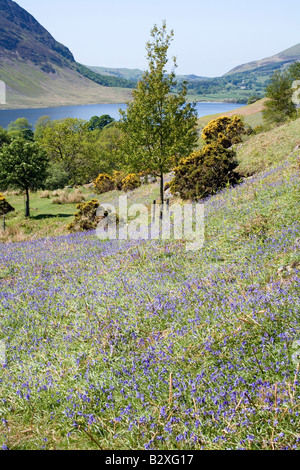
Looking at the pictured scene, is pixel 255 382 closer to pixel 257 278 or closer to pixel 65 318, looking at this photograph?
pixel 257 278

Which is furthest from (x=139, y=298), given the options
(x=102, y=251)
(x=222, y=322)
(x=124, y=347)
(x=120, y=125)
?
(x=120, y=125)

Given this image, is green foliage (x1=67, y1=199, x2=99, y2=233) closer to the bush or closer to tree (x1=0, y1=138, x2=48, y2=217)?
the bush

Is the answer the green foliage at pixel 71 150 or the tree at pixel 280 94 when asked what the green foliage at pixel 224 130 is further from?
the green foliage at pixel 71 150

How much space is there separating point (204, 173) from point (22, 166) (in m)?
16.9

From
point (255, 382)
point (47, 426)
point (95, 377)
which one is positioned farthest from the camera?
point (95, 377)

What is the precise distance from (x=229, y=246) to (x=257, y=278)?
2.08 metres

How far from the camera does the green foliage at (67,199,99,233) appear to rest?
1594cm

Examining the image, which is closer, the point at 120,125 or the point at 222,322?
the point at 222,322

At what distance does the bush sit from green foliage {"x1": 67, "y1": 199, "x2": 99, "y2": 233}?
4.52 metres

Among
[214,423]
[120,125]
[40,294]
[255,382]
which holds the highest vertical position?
[120,125]

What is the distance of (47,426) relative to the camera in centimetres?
303

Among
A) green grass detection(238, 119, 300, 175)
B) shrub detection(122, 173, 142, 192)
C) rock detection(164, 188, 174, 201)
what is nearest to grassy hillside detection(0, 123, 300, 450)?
green grass detection(238, 119, 300, 175)
